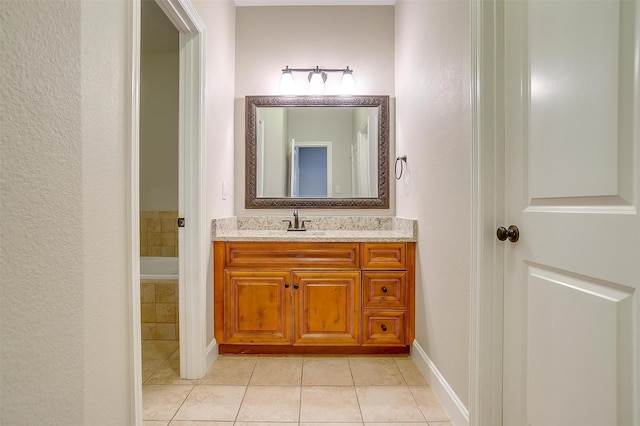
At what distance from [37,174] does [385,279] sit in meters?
1.85

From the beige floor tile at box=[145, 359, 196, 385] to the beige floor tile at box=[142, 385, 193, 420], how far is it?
4 cm

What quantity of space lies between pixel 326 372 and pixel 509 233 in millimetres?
1369

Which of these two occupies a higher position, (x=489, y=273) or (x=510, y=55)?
(x=510, y=55)

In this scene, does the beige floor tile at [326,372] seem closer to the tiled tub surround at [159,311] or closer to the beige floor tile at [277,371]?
the beige floor tile at [277,371]

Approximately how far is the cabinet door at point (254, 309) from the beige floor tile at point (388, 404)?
2.08 feet

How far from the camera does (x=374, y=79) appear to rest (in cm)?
263

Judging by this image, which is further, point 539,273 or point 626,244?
point 539,273

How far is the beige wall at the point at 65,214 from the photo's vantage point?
704mm

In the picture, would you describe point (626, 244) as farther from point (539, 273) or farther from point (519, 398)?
point (519, 398)

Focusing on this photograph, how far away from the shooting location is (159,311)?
7.93ft

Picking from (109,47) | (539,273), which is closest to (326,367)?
(539,273)

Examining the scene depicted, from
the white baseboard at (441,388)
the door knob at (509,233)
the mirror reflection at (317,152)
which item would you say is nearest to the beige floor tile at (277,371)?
the white baseboard at (441,388)

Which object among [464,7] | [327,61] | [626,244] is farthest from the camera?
[327,61]

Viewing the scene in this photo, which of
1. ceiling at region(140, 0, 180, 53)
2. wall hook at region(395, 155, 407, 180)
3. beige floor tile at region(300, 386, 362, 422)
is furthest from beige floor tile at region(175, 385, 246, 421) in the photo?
ceiling at region(140, 0, 180, 53)
